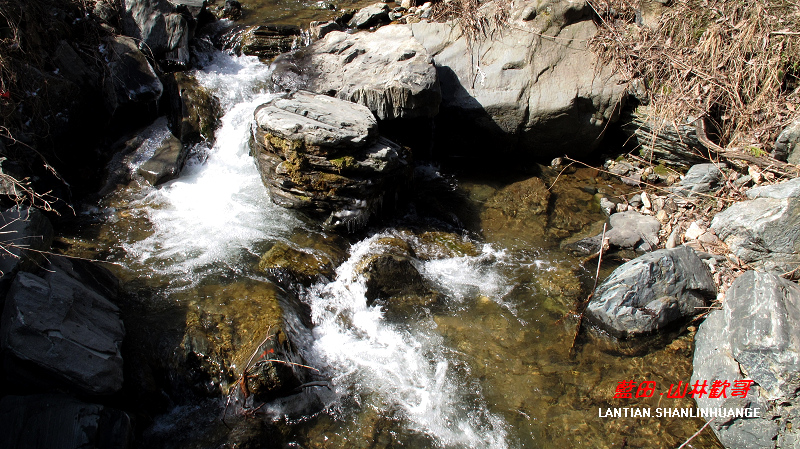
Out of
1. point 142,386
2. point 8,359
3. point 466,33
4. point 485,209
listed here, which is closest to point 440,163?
point 485,209

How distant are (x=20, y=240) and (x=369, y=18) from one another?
6833mm

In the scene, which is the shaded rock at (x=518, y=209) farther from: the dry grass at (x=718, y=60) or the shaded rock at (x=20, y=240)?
the shaded rock at (x=20, y=240)

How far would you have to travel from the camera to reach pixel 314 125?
4.96m

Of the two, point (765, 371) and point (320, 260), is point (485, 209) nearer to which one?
point (320, 260)

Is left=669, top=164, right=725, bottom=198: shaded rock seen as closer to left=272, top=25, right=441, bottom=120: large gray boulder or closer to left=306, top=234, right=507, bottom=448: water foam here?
left=272, top=25, right=441, bottom=120: large gray boulder

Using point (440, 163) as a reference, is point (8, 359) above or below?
above

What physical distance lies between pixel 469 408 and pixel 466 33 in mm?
5644

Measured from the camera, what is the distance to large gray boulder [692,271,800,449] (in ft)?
10.5

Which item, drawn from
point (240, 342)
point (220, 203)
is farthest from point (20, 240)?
point (220, 203)

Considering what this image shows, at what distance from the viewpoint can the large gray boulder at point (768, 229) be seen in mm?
4301

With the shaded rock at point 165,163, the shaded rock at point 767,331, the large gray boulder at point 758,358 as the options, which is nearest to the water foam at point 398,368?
the large gray boulder at point 758,358

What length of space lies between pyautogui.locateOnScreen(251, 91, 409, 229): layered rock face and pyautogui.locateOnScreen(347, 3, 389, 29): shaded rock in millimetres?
3718

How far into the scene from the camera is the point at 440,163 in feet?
23.1

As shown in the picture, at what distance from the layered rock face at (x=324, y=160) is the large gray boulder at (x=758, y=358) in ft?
11.7
